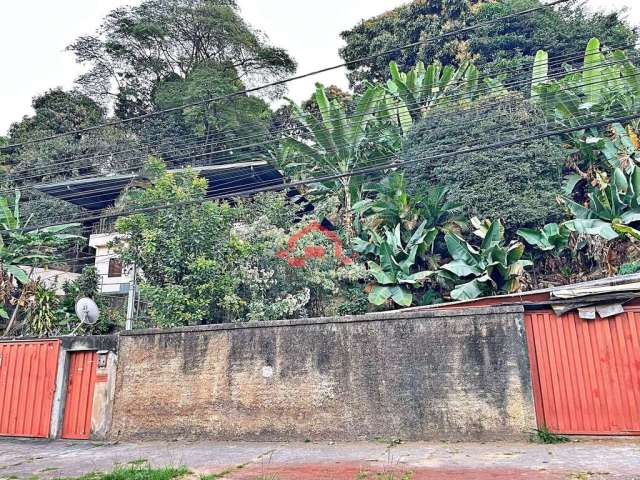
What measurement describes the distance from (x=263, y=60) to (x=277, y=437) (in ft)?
75.4

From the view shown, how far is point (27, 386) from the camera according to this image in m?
9.42

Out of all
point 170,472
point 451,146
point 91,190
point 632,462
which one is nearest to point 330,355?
point 170,472

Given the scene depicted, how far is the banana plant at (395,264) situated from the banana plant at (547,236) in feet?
8.27

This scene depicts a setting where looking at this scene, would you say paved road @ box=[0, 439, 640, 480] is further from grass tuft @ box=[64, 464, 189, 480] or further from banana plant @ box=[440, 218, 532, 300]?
banana plant @ box=[440, 218, 532, 300]

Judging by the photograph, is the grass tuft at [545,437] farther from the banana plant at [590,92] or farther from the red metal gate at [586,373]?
the banana plant at [590,92]

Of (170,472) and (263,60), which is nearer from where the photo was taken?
(170,472)

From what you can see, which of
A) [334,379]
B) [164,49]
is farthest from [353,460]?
[164,49]

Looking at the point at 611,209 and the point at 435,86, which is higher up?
the point at 435,86

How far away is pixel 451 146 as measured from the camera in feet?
49.8

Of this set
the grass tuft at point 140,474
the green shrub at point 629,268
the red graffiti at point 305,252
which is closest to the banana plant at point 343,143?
the red graffiti at point 305,252

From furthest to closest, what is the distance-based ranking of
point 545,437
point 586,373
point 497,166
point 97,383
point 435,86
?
point 435,86 → point 497,166 → point 97,383 → point 586,373 → point 545,437

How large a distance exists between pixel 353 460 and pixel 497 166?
1081 centimetres

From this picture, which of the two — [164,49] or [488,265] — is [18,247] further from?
[164,49]

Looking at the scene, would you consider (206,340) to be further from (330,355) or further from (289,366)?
(330,355)
